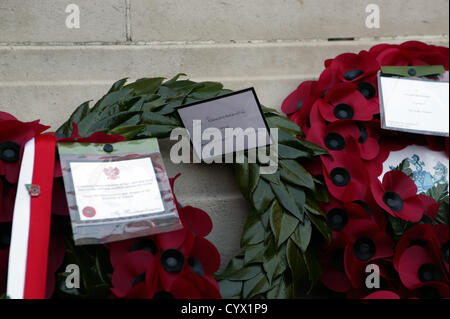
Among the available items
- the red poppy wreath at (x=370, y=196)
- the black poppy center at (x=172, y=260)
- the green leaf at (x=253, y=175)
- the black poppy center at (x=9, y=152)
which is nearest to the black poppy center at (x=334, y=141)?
the red poppy wreath at (x=370, y=196)

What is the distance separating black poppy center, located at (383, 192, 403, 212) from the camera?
151 cm

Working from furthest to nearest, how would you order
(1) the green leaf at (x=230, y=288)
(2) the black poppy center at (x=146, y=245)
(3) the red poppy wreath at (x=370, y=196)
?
(3) the red poppy wreath at (x=370, y=196), (1) the green leaf at (x=230, y=288), (2) the black poppy center at (x=146, y=245)

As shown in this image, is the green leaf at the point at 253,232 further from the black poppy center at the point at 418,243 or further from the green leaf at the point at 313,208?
the black poppy center at the point at 418,243

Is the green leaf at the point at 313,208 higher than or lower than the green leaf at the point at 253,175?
lower

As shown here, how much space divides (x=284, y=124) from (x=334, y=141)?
0.15 meters

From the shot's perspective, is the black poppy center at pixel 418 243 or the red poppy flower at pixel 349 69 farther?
the red poppy flower at pixel 349 69

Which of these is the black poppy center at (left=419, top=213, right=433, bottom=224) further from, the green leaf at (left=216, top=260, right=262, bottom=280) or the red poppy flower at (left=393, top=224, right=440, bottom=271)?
the green leaf at (left=216, top=260, right=262, bottom=280)

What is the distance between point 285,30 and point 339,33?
0.21 m

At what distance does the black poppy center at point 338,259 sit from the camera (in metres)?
1.53

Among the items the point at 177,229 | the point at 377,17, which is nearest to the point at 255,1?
the point at 377,17

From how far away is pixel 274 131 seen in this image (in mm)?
1582

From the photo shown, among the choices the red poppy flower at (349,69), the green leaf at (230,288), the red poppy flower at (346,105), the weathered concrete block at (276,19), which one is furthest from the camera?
the weathered concrete block at (276,19)

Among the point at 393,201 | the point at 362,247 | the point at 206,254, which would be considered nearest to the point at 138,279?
the point at 206,254
